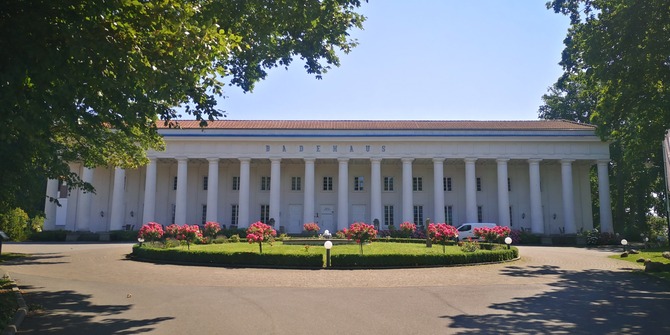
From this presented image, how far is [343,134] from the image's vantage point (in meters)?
42.8

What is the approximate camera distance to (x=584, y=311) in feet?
31.2

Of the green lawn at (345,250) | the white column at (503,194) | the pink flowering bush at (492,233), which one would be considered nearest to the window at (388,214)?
the white column at (503,194)

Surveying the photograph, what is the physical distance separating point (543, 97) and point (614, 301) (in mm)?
54491

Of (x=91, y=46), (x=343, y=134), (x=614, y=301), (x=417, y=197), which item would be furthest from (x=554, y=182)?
(x=91, y=46)

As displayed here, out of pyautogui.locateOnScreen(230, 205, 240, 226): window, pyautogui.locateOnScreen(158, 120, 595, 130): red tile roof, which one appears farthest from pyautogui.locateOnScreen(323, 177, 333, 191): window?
pyautogui.locateOnScreen(230, 205, 240, 226): window

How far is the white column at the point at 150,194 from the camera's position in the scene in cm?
4275

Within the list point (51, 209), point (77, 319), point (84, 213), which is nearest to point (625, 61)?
point (77, 319)

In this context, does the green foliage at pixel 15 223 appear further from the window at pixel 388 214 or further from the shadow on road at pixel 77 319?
the window at pixel 388 214

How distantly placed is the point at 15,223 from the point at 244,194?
2347cm

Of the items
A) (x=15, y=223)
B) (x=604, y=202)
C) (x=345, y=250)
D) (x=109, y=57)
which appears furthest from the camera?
(x=604, y=202)

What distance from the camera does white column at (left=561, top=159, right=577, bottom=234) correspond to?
4231 cm

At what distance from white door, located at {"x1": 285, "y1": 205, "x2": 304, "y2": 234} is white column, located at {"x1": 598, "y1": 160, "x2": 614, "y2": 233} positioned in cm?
2784

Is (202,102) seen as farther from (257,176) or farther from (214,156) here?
(257,176)

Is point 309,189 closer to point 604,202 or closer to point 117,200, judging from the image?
point 117,200
